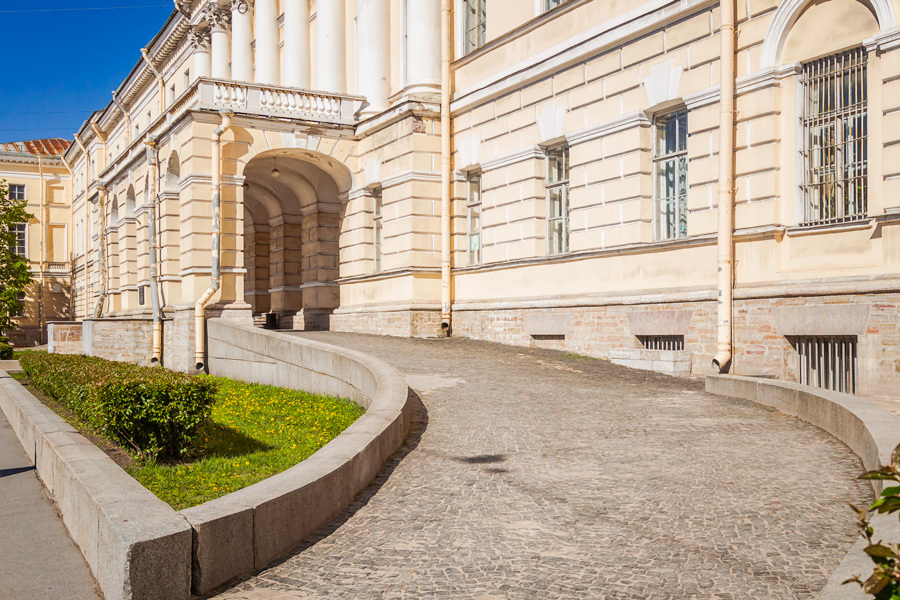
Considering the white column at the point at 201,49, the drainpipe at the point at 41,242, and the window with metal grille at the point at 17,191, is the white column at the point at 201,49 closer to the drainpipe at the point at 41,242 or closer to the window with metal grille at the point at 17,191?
the drainpipe at the point at 41,242

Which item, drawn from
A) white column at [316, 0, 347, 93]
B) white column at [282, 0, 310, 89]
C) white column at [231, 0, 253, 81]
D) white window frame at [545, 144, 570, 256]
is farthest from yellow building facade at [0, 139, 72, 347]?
white window frame at [545, 144, 570, 256]

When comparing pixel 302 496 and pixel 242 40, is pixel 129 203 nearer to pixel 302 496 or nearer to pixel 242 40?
pixel 242 40

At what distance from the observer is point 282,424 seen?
991 cm

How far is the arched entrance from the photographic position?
22.7 m

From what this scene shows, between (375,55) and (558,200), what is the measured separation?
7.74 m

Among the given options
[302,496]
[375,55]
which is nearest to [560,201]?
[375,55]

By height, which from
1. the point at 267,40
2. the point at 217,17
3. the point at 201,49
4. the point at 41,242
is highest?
the point at 217,17

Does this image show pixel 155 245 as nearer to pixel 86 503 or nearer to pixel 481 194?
pixel 481 194

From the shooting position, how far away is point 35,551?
5.11 metres

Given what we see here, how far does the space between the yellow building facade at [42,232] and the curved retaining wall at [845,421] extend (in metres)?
53.6

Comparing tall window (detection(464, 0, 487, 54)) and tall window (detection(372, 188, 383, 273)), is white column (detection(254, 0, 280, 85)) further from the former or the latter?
tall window (detection(464, 0, 487, 54))

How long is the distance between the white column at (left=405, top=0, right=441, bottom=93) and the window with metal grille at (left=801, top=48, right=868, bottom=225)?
9.85m

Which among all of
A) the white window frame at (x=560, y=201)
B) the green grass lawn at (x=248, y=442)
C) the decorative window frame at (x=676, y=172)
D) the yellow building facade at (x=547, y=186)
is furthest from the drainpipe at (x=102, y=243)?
the decorative window frame at (x=676, y=172)

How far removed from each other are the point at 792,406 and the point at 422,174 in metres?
11.9
